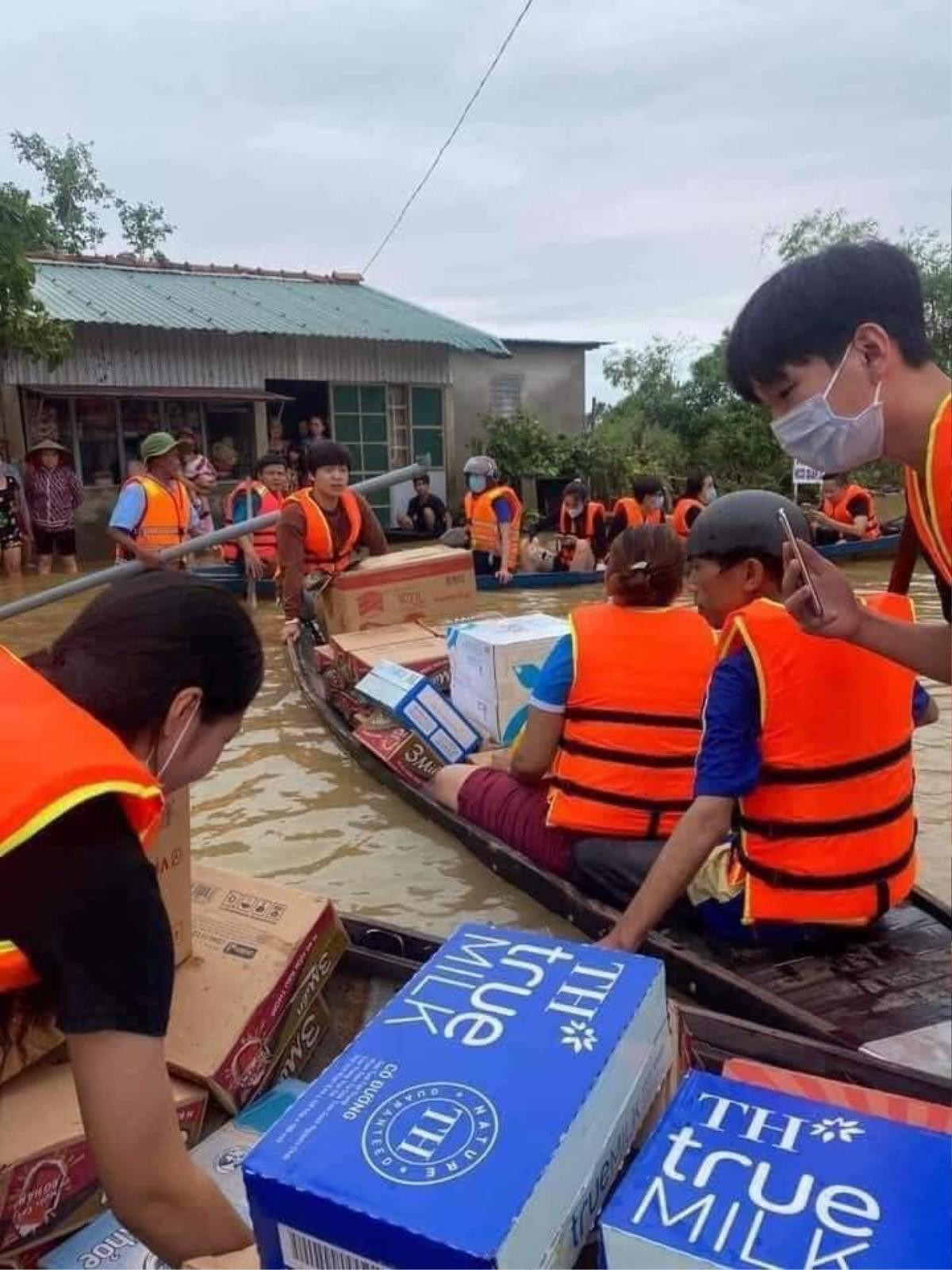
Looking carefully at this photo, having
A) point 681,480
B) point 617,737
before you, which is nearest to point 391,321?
point 681,480

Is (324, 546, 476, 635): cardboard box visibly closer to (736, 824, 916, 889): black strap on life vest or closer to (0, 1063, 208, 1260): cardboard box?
(736, 824, 916, 889): black strap on life vest

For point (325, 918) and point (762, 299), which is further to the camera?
point (325, 918)

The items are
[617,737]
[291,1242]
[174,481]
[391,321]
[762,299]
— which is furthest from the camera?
[391,321]

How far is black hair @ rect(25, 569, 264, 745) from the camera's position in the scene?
143cm

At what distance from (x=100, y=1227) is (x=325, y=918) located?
0.79m

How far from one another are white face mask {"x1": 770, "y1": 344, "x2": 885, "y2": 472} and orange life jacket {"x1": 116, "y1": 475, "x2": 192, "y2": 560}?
6.13 metres

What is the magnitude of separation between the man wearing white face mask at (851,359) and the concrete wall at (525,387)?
51.5ft

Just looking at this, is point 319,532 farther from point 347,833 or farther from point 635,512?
point 635,512

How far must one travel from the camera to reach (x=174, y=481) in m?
7.88

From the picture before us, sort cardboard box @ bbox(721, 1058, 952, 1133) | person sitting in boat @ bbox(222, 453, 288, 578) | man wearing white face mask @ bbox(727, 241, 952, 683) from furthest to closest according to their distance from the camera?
person sitting in boat @ bbox(222, 453, 288, 578), man wearing white face mask @ bbox(727, 241, 952, 683), cardboard box @ bbox(721, 1058, 952, 1133)

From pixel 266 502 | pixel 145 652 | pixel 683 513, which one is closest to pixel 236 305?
pixel 266 502

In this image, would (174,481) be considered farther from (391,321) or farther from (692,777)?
(391,321)

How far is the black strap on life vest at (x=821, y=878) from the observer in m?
2.56

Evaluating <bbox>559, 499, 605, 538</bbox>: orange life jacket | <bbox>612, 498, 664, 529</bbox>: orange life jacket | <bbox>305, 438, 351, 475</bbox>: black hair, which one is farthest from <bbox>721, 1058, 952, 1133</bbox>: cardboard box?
<bbox>559, 499, 605, 538</bbox>: orange life jacket
